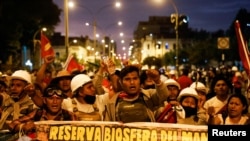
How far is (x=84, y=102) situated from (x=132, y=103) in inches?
36.2

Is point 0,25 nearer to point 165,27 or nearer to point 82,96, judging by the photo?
point 82,96

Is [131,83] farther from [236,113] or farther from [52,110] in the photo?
[236,113]

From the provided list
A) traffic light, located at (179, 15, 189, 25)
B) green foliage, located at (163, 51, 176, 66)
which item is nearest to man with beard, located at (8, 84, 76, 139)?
traffic light, located at (179, 15, 189, 25)

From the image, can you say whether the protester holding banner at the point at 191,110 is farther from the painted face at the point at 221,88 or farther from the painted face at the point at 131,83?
the painted face at the point at 221,88

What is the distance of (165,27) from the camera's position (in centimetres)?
16612

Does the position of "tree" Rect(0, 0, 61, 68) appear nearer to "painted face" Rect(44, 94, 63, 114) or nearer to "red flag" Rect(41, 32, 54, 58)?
"red flag" Rect(41, 32, 54, 58)

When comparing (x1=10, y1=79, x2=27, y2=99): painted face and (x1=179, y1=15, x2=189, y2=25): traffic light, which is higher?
(x1=179, y1=15, x2=189, y2=25): traffic light

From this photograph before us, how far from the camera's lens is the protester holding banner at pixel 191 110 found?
5.73 metres

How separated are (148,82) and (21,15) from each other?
4530 centimetres

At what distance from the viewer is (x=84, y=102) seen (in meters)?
6.00

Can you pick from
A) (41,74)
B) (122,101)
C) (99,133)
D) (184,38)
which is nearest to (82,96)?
(122,101)

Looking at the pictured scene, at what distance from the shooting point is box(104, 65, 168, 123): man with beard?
5.22 metres

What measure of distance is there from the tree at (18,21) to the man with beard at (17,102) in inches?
1571

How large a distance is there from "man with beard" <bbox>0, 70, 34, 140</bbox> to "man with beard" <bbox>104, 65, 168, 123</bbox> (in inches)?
41.5
